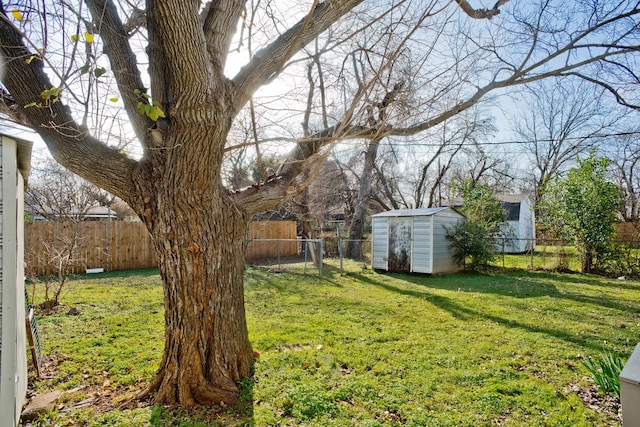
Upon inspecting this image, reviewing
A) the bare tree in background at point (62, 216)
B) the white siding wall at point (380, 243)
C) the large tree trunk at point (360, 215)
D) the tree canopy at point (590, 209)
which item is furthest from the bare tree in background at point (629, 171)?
the bare tree in background at point (62, 216)

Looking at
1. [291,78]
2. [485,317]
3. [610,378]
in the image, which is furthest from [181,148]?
[485,317]

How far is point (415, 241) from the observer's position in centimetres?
1061

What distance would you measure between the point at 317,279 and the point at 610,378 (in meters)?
6.86

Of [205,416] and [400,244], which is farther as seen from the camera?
[400,244]

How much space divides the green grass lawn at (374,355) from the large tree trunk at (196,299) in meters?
0.21

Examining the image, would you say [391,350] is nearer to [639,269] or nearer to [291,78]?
[291,78]

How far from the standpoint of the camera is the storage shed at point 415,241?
10359mm

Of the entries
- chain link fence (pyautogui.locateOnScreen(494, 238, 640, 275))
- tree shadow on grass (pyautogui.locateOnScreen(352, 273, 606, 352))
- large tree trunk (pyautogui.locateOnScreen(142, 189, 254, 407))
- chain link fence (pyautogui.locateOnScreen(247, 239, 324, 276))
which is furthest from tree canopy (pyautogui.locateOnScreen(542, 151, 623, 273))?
large tree trunk (pyautogui.locateOnScreen(142, 189, 254, 407))

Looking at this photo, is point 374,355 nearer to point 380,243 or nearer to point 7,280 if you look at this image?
point 7,280

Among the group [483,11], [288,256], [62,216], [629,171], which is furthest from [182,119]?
[629,171]

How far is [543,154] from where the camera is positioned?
965 inches

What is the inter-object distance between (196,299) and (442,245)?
913cm

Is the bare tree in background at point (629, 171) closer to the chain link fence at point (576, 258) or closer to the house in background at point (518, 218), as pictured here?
the house in background at point (518, 218)

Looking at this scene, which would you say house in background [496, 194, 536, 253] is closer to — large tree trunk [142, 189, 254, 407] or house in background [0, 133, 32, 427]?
large tree trunk [142, 189, 254, 407]
